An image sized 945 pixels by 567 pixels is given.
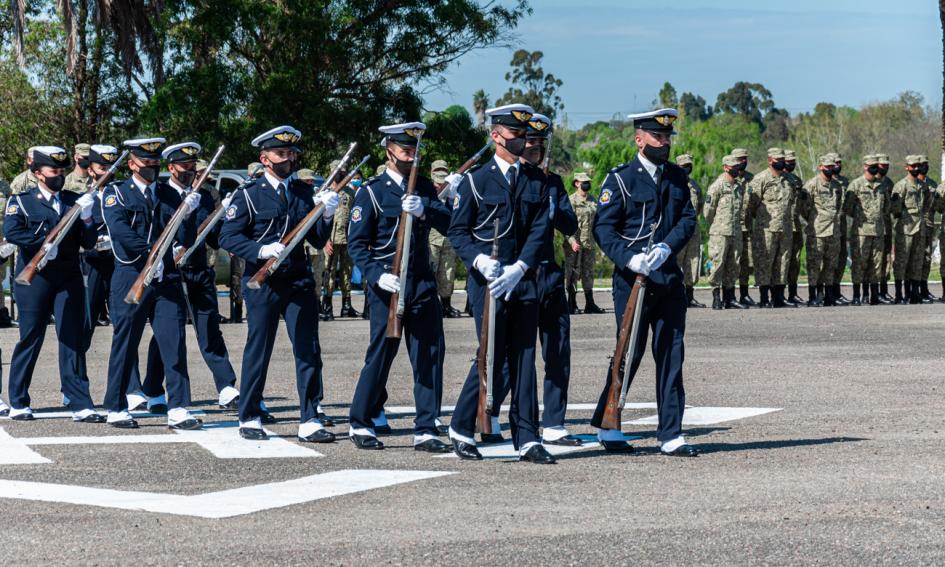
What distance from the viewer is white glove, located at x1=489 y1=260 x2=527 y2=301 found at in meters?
9.50

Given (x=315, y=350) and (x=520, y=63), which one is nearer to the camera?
(x=315, y=350)

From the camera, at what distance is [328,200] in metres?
10.8

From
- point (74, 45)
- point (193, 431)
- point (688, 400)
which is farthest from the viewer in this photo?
point (74, 45)

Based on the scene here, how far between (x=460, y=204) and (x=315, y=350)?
1751 mm

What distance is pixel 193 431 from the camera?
11344 millimetres

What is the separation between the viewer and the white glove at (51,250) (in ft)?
39.8

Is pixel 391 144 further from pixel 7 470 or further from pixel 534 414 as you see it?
pixel 7 470

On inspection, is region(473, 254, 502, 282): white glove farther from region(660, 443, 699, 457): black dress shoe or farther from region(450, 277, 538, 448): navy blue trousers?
region(660, 443, 699, 457): black dress shoe

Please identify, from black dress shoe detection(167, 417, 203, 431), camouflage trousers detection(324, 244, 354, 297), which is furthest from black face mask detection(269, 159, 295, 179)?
camouflage trousers detection(324, 244, 354, 297)

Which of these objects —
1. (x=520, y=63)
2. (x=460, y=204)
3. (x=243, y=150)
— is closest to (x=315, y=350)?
(x=460, y=204)

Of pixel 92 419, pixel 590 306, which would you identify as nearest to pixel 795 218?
pixel 590 306

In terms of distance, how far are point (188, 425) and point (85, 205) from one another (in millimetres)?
2106

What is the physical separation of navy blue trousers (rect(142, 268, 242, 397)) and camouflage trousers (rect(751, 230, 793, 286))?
12700mm

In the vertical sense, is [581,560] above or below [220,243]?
below
